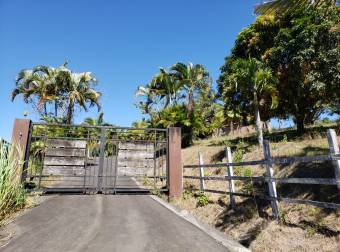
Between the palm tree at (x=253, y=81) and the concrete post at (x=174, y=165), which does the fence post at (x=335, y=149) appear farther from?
the palm tree at (x=253, y=81)

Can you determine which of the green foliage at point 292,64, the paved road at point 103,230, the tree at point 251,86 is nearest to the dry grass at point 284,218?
the paved road at point 103,230

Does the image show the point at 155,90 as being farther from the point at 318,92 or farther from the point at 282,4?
the point at 282,4

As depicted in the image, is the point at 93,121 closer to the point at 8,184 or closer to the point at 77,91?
the point at 77,91

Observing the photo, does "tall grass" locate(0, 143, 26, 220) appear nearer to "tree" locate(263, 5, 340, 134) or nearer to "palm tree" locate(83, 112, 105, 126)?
"tree" locate(263, 5, 340, 134)

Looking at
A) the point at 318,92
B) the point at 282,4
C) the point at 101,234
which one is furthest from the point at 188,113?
the point at 101,234

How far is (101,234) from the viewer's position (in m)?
5.18

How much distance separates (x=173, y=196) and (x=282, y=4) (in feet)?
24.0

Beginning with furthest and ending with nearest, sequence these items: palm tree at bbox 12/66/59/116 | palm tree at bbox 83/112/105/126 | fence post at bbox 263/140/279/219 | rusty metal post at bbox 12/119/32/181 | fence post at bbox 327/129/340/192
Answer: palm tree at bbox 83/112/105/126, palm tree at bbox 12/66/59/116, rusty metal post at bbox 12/119/32/181, fence post at bbox 263/140/279/219, fence post at bbox 327/129/340/192

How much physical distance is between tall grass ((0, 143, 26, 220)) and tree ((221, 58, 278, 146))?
11845 millimetres

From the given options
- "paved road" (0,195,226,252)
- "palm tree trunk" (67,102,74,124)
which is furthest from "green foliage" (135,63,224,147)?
"paved road" (0,195,226,252)

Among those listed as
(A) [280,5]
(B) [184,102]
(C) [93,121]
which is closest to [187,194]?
(A) [280,5]

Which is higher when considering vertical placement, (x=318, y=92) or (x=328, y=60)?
(x=328, y=60)

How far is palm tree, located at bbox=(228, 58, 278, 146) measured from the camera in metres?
14.6

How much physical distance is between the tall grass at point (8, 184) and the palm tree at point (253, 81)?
11.8m
